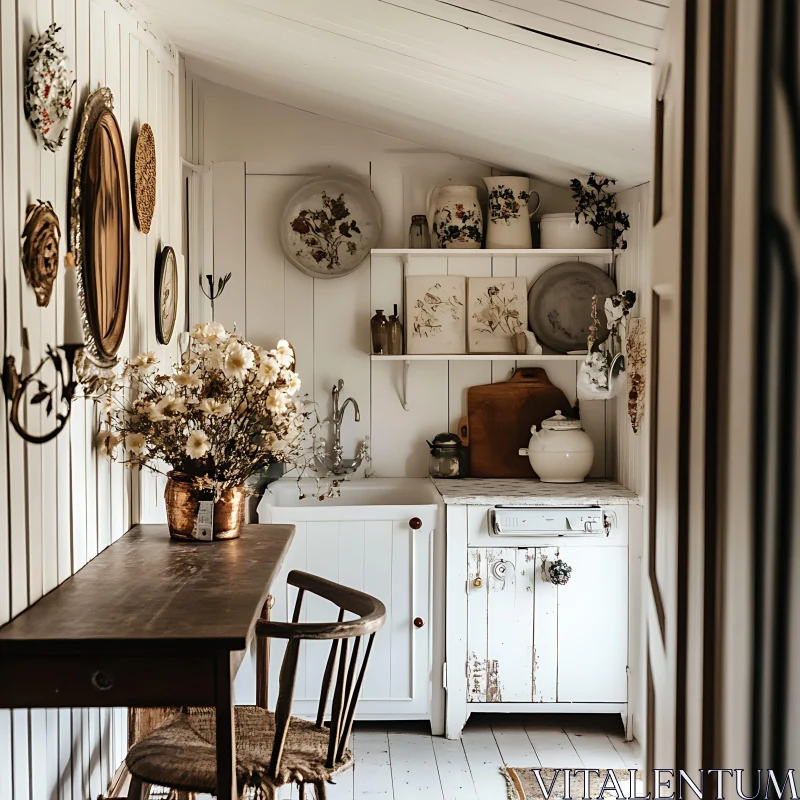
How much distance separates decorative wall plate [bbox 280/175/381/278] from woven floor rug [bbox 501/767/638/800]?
2099 millimetres

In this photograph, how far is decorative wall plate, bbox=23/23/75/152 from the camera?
1695 millimetres

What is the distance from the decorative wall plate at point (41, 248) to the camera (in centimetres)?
170

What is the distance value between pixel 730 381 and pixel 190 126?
3.42m

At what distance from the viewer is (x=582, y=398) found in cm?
394

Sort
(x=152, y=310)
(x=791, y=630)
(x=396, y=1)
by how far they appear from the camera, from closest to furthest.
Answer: (x=791, y=630)
(x=396, y=1)
(x=152, y=310)

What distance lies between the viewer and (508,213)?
379 centimetres

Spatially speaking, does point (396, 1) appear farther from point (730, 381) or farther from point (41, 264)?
point (730, 381)

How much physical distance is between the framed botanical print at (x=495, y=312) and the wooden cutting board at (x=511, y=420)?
0.18 m

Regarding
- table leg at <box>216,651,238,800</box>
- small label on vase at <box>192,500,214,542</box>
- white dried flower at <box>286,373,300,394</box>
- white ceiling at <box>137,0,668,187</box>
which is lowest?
table leg at <box>216,651,238,800</box>

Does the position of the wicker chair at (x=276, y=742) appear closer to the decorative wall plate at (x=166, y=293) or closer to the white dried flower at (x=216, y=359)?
the white dried flower at (x=216, y=359)

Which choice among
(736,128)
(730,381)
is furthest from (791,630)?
(736,128)

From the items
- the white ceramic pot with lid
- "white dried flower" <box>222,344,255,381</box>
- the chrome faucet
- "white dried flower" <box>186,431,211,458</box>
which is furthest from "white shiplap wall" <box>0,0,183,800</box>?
the white ceramic pot with lid

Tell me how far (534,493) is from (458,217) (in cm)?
119

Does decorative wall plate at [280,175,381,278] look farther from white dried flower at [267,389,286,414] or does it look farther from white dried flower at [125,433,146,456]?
white dried flower at [125,433,146,456]
